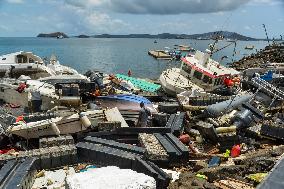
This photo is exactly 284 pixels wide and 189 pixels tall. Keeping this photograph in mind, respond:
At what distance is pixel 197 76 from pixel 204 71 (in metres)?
0.96

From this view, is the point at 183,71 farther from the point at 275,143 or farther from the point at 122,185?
the point at 122,185

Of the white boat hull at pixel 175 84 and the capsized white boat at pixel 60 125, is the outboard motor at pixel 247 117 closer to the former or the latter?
the capsized white boat at pixel 60 125

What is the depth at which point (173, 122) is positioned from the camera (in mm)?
18062

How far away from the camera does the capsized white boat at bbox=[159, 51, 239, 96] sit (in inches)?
1206

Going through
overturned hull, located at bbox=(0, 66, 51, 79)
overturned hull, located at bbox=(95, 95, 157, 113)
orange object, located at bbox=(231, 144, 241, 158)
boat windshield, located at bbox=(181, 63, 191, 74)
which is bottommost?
orange object, located at bbox=(231, 144, 241, 158)

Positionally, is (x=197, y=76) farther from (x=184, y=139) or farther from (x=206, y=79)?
(x=184, y=139)

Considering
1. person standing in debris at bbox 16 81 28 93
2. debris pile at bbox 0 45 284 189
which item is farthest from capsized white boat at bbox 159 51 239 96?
person standing in debris at bbox 16 81 28 93

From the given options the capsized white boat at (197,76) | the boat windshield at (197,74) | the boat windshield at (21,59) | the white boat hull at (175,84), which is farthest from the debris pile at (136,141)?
the boat windshield at (21,59)

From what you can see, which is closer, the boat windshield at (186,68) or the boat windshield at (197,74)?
the boat windshield at (197,74)

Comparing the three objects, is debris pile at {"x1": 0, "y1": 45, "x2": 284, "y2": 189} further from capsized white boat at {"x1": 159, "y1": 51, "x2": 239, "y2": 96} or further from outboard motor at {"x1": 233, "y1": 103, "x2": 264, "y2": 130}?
capsized white boat at {"x1": 159, "y1": 51, "x2": 239, "y2": 96}

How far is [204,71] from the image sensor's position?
103 ft

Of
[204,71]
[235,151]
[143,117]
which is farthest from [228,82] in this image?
[235,151]

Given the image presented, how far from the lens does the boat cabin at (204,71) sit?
30578mm

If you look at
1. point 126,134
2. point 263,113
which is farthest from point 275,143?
point 126,134
